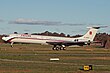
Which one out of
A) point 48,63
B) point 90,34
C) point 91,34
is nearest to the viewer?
point 48,63

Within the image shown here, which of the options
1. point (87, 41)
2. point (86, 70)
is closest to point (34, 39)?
point (87, 41)

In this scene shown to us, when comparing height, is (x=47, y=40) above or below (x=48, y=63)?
below

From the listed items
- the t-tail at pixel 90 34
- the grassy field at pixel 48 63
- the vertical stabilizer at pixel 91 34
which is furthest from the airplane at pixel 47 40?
the grassy field at pixel 48 63

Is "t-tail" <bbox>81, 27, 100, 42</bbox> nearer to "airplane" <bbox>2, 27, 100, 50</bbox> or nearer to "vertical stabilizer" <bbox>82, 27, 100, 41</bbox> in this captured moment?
"vertical stabilizer" <bbox>82, 27, 100, 41</bbox>

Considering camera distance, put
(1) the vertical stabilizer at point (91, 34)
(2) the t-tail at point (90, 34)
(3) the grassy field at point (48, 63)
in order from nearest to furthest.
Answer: (3) the grassy field at point (48, 63)
(2) the t-tail at point (90, 34)
(1) the vertical stabilizer at point (91, 34)

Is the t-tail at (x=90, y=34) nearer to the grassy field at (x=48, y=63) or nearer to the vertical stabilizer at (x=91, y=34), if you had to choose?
the vertical stabilizer at (x=91, y=34)

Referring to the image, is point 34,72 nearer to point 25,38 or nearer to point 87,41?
point 25,38

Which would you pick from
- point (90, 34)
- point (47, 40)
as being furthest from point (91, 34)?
point (47, 40)

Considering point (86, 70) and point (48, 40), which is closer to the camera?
point (86, 70)

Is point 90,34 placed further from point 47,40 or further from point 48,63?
point 48,63

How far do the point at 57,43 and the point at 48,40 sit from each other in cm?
310

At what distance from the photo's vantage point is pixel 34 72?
3650cm

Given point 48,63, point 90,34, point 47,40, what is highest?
point 48,63

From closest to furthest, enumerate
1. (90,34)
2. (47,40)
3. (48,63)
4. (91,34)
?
(48,63)
(47,40)
(91,34)
(90,34)
